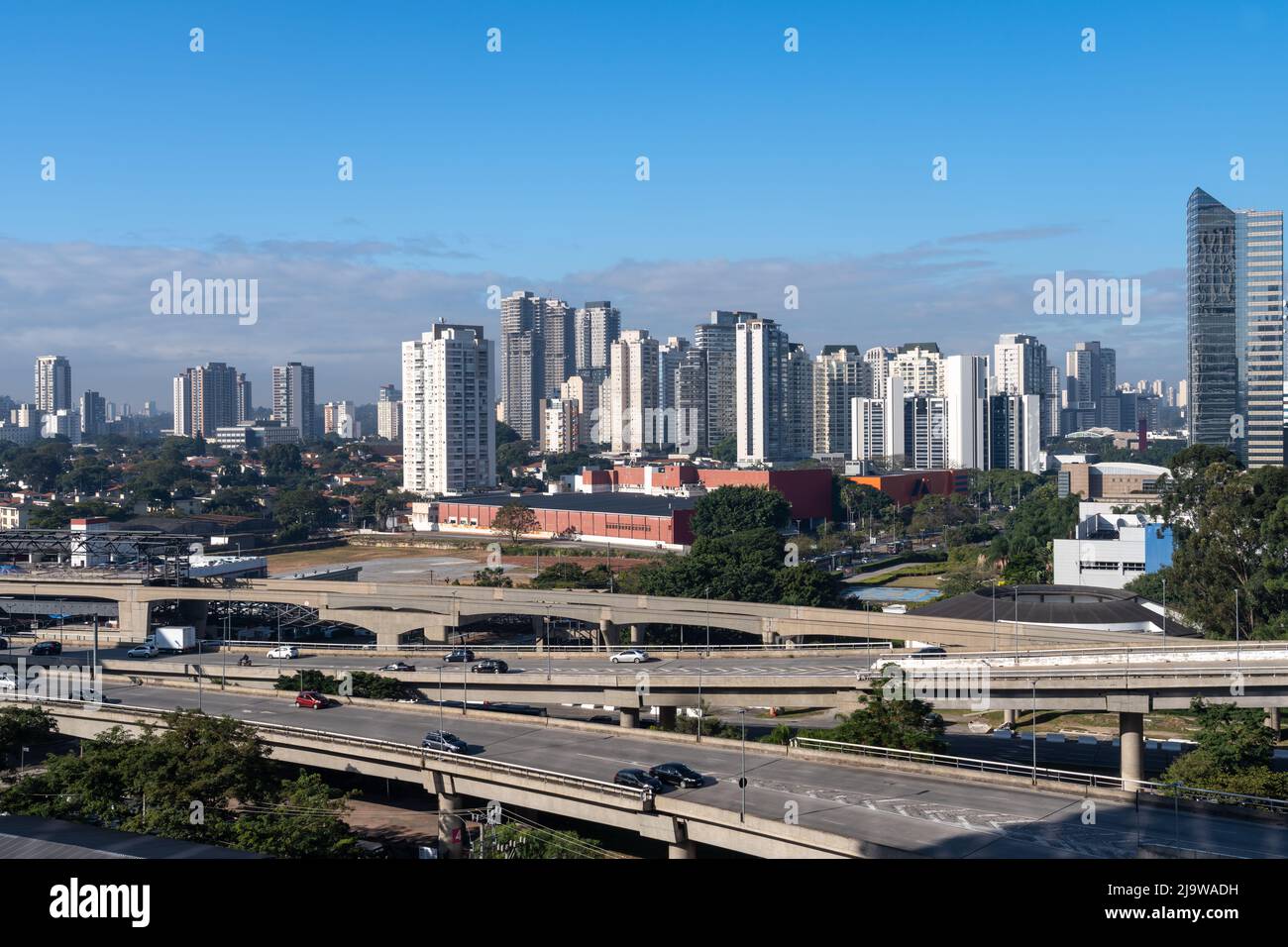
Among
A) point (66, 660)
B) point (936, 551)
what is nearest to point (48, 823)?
point (66, 660)

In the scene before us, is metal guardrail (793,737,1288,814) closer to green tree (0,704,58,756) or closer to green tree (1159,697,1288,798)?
green tree (1159,697,1288,798)

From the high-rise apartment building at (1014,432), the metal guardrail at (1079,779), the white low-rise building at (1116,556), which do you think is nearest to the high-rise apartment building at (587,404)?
the high-rise apartment building at (1014,432)

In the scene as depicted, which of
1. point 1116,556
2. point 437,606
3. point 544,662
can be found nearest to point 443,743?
point 544,662

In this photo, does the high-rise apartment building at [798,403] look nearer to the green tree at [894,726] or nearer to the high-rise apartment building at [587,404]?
the high-rise apartment building at [587,404]
